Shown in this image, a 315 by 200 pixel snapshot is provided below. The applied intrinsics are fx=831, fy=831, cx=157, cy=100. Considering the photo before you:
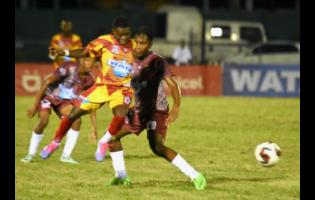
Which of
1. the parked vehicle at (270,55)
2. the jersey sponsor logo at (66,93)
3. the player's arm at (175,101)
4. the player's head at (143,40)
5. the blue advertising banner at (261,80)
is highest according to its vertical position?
the player's head at (143,40)

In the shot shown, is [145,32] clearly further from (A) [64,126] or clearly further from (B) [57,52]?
(A) [64,126]

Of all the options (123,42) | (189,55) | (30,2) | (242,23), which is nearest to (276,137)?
(123,42)

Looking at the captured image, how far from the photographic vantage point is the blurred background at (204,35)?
97.9 ft

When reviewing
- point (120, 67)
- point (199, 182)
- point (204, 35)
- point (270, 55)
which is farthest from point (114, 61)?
point (204, 35)

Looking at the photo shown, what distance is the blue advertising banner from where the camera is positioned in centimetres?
2947

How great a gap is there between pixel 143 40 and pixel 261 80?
63.8ft

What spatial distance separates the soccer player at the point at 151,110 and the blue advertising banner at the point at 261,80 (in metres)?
18.6

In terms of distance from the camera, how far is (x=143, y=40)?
34.8ft

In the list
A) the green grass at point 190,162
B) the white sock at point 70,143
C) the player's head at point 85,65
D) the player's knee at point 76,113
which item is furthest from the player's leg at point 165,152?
the white sock at point 70,143

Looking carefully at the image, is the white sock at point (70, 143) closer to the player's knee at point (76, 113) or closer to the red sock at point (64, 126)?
the red sock at point (64, 126)

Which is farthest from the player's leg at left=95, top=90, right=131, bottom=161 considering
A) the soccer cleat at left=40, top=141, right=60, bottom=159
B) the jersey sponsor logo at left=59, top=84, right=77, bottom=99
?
the jersey sponsor logo at left=59, top=84, right=77, bottom=99

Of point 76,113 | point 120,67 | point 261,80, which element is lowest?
point 261,80

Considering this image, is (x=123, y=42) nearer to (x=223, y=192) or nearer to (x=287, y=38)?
(x=223, y=192)

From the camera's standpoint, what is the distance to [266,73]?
29625mm
